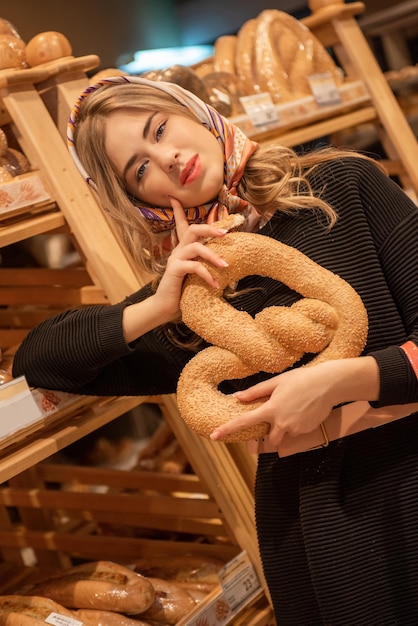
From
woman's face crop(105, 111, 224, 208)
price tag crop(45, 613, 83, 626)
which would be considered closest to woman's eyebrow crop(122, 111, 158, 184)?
woman's face crop(105, 111, 224, 208)

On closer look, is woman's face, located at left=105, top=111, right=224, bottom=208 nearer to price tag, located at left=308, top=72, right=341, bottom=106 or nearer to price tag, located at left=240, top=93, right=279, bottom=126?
price tag, located at left=240, top=93, right=279, bottom=126

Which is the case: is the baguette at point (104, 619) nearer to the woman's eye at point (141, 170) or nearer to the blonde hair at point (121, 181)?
the blonde hair at point (121, 181)

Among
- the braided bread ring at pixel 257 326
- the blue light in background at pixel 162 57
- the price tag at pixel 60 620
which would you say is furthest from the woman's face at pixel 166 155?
the blue light in background at pixel 162 57

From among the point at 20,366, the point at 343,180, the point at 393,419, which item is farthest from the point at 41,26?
the point at 393,419

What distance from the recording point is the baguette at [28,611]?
169 centimetres

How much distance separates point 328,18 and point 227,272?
1830 millimetres

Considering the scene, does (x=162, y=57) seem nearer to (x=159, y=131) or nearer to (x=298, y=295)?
(x=159, y=131)

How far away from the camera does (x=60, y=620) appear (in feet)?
5.53

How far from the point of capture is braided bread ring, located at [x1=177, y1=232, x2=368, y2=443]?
122cm

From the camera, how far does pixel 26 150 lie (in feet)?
6.05

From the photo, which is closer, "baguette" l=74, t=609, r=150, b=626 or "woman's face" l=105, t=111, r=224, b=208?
"woman's face" l=105, t=111, r=224, b=208

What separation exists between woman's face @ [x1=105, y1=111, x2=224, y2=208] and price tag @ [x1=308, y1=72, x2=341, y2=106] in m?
1.25

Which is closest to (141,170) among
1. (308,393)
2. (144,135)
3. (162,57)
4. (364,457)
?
(144,135)

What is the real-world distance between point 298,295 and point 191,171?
28 centimetres
